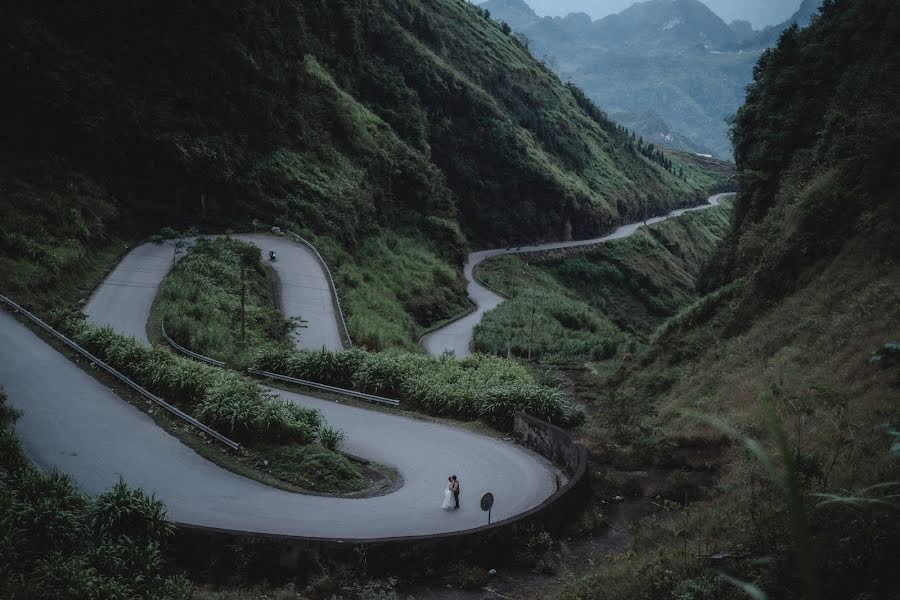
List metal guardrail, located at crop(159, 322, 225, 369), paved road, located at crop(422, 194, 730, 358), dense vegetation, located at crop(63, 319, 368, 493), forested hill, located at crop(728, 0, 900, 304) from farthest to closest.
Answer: paved road, located at crop(422, 194, 730, 358) → metal guardrail, located at crop(159, 322, 225, 369) → forested hill, located at crop(728, 0, 900, 304) → dense vegetation, located at crop(63, 319, 368, 493)

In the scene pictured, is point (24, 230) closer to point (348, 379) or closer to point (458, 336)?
point (348, 379)

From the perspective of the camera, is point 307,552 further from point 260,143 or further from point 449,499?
point 260,143

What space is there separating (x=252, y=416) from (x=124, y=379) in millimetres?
5092

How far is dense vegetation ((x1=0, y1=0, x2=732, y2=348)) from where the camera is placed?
32906 millimetres

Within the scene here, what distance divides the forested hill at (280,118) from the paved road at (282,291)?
461 cm

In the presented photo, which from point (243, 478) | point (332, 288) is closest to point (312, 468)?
point (243, 478)

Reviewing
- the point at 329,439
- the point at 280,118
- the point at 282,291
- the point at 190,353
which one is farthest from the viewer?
the point at 280,118

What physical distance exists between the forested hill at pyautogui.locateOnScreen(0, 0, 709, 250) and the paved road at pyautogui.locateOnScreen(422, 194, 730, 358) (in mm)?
3432

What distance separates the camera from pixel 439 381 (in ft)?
66.5

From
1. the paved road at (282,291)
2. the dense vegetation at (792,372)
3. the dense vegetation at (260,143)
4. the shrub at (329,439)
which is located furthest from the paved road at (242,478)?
the dense vegetation at (260,143)

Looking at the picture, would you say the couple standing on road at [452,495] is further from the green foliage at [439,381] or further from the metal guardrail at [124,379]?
the green foliage at [439,381]

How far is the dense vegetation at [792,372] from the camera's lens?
699 centimetres

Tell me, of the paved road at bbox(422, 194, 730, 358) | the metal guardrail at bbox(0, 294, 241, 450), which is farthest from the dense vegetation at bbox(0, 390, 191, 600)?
the paved road at bbox(422, 194, 730, 358)

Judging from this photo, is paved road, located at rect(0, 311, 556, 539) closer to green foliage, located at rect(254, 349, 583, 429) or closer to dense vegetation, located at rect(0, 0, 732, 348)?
green foliage, located at rect(254, 349, 583, 429)
